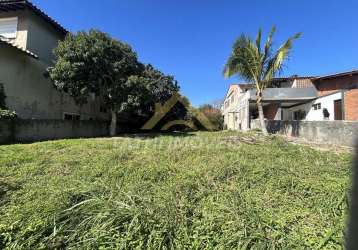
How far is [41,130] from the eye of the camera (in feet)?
37.0

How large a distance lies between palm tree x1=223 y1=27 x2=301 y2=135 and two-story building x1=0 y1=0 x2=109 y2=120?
1066cm

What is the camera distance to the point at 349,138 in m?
9.39

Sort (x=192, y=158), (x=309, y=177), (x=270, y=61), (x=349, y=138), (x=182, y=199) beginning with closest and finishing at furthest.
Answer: (x=182, y=199), (x=309, y=177), (x=192, y=158), (x=349, y=138), (x=270, y=61)

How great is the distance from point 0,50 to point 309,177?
14.1 meters

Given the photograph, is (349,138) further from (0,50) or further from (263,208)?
(0,50)

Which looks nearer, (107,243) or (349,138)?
(107,243)

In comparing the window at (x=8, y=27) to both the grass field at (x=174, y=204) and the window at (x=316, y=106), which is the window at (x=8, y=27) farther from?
the window at (x=316, y=106)

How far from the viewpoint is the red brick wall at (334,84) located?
709 inches

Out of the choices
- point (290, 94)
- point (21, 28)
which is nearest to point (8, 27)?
point (21, 28)

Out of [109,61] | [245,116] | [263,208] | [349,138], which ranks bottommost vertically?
[263,208]

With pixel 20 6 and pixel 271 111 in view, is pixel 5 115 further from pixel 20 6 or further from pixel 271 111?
pixel 271 111

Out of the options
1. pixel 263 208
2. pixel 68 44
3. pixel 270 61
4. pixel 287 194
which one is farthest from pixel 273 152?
pixel 68 44

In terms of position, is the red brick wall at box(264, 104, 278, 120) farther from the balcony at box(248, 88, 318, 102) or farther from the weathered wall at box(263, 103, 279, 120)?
the balcony at box(248, 88, 318, 102)

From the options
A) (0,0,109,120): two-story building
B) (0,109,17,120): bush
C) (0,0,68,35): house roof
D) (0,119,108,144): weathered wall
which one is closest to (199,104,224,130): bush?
(0,119,108,144): weathered wall
